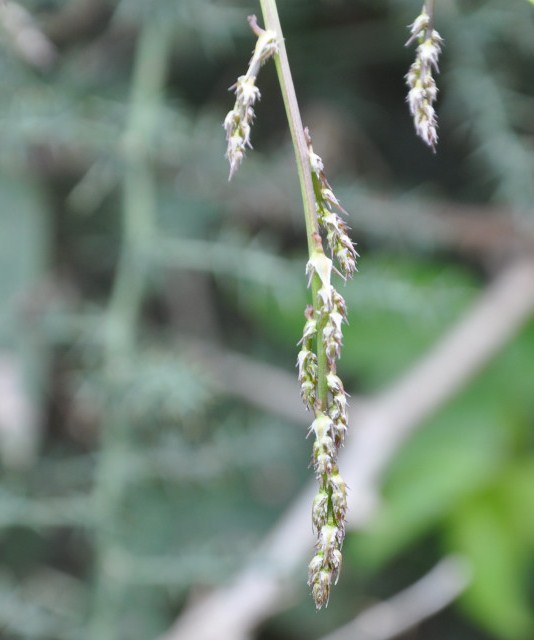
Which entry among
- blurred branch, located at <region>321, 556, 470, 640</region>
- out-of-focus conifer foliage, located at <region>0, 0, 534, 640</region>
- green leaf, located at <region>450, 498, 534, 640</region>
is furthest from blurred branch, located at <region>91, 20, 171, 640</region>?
green leaf, located at <region>450, 498, 534, 640</region>

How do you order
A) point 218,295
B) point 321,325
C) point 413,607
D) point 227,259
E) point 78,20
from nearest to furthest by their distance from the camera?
point 321,325, point 227,259, point 413,607, point 78,20, point 218,295

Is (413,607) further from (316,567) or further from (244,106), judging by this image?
(244,106)

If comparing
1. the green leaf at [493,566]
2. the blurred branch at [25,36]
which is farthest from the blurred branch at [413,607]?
the blurred branch at [25,36]

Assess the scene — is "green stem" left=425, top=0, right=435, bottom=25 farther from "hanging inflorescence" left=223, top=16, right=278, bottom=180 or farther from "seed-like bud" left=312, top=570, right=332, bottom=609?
"seed-like bud" left=312, top=570, right=332, bottom=609

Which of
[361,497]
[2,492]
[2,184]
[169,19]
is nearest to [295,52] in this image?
[169,19]

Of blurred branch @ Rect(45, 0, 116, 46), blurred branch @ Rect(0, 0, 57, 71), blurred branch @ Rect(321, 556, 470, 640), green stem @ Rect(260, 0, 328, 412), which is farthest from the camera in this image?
blurred branch @ Rect(45, 0, 116, 46)

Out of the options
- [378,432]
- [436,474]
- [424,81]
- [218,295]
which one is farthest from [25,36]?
[424,81]
